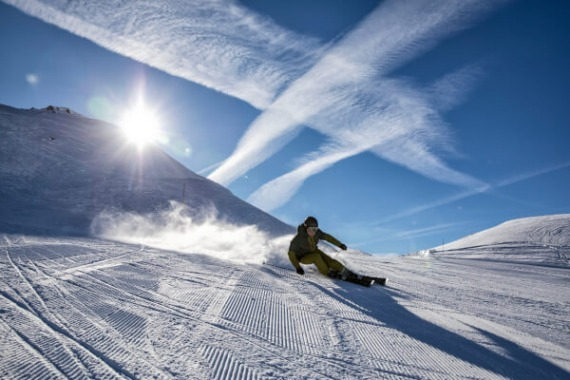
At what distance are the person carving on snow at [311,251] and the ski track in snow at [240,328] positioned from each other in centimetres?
146

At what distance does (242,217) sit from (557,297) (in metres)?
18.9

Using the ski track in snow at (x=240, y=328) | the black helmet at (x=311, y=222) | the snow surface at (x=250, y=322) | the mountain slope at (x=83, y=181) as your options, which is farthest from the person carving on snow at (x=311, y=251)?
the mountain slope at (x=83, y=181)

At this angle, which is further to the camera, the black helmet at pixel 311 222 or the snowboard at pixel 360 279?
the black helmet at pixel 311 222

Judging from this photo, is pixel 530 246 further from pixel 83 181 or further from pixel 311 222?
pixel 83 181

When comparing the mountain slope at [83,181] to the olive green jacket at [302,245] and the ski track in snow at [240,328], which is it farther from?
the olive green jacket at [302,245]

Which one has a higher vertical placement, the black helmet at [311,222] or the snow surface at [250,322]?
the black helmet at [311,222]

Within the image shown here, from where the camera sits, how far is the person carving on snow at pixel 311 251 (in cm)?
764

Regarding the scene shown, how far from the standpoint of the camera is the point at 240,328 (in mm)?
3152

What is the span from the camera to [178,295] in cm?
418

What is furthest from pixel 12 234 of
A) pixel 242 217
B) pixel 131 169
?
pixel 131 169

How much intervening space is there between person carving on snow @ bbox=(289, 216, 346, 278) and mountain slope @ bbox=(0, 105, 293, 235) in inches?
339

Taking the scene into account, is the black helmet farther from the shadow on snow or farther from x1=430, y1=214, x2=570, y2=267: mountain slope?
x1=430, y1=214, x2=570, y2=267: mountain slope

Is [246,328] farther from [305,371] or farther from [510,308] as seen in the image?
[510,308]

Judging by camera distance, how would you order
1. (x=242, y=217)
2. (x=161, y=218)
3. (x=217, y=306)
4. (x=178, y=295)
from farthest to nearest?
1. (x=242, y=217)
2. (x=161, y=218)
3. (x=178, y=295)
4. (x=217, y=306)
